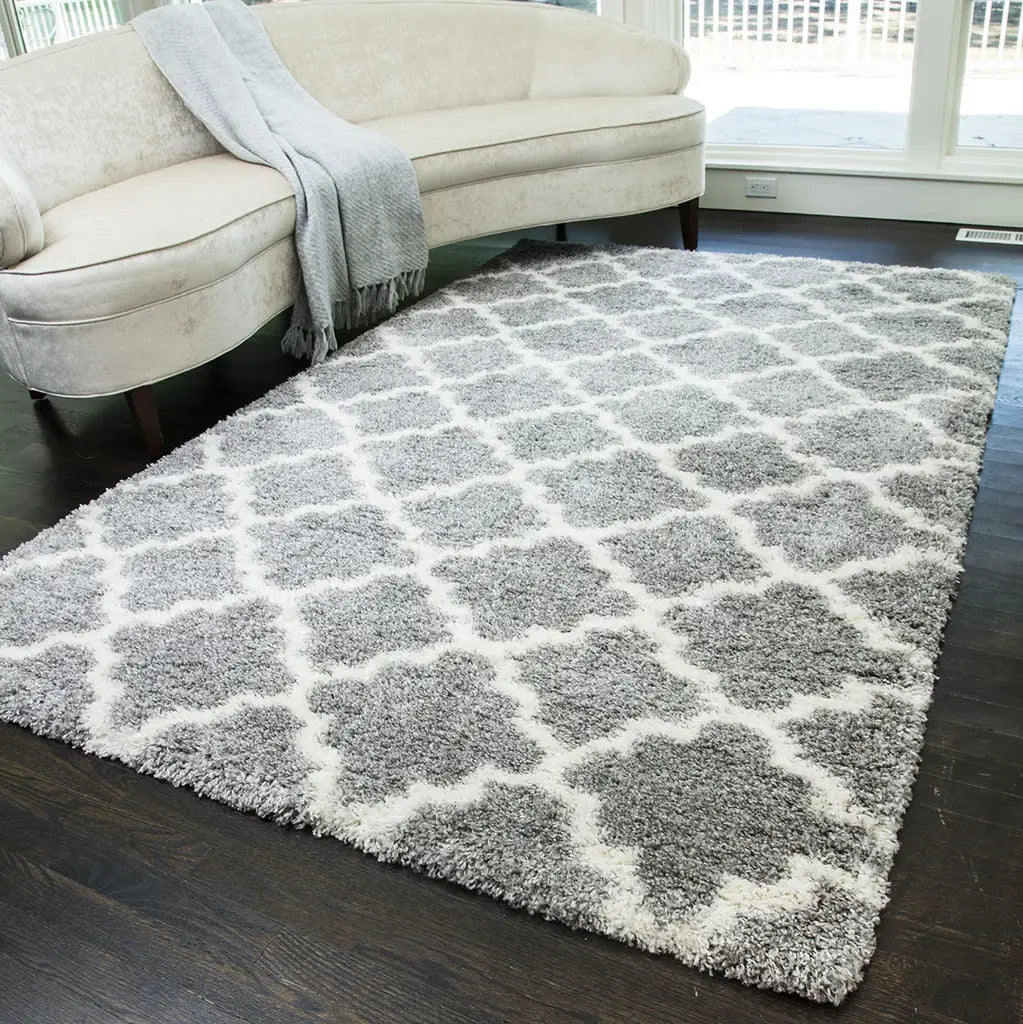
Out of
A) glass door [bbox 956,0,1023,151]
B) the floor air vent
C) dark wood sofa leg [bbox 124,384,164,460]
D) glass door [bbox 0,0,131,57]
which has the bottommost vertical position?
the floor air vent

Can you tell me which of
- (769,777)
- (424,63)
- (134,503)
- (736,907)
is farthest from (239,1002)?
(424,63)

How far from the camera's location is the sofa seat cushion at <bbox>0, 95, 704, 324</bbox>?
2336mm

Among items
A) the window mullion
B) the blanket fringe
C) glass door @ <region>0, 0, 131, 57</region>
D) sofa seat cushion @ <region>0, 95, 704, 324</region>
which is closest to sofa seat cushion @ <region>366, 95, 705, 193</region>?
sofa seat cushion @ <region>0, 95, 704, 324</region>

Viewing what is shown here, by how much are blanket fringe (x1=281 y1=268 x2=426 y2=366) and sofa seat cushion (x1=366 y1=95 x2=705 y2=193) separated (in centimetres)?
30

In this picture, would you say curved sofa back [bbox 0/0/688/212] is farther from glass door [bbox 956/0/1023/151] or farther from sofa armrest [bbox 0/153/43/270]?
glass door [bbox 956/0/1023/151]

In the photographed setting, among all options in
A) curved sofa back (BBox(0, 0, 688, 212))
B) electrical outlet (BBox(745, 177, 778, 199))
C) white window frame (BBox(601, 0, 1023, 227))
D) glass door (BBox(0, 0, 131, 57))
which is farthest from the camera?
glass door (BBox(0, 0, 131, 57))

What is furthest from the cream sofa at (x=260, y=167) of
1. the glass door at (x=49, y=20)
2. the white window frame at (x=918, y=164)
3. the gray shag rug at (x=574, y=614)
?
the glass door at (x=49, y=20)

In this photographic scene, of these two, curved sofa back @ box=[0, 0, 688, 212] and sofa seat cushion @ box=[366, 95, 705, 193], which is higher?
curved sofa back @ box=[0, 0, 688, 212]

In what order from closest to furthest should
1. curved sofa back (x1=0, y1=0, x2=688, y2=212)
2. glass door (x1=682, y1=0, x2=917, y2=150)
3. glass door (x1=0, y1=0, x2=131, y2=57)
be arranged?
1. curved sofa back (x1=0, y1=0, x2=688, y2=212)
2. glass door (x1=682, y1=0, x2=917, y2=150)
3. glass door (x1=0, y1=0, x2=131, y2=57)

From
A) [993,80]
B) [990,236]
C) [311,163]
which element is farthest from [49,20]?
[990,236]

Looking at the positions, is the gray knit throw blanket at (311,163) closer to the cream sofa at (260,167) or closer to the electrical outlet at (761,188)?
the cream sofa at (260,167)

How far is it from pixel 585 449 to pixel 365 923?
1.29 m

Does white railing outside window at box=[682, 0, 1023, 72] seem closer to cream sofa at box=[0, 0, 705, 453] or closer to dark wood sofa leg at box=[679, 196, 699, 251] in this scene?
cream sofa at box=[0, 0, 705, 453]

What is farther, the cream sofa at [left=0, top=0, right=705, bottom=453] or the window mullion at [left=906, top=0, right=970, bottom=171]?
the window mullion at [left=906, top=0, right=970, bottom=171]
